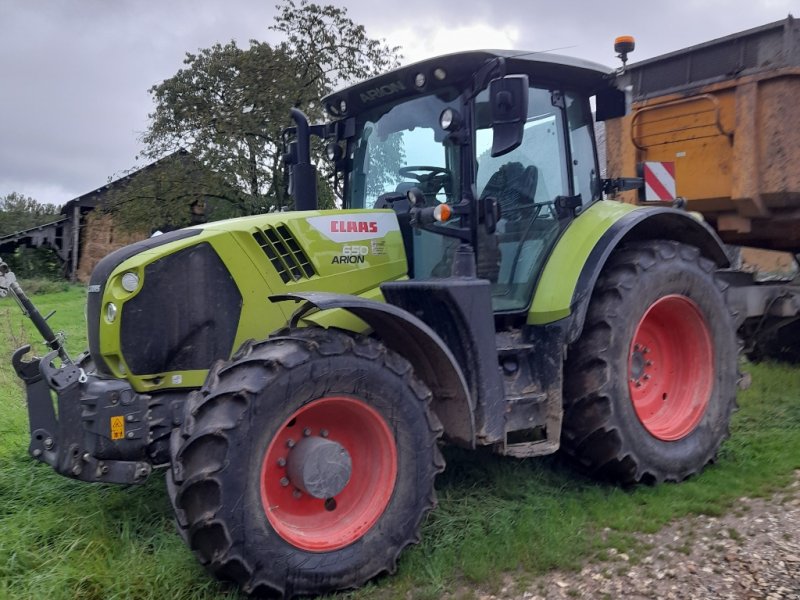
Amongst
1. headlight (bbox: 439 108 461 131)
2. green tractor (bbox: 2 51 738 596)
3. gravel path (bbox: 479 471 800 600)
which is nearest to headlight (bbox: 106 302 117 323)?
green tractor (bbox: 2 51 738 596)

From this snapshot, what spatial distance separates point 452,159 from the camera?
4.05 metres

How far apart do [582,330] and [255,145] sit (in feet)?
56.4

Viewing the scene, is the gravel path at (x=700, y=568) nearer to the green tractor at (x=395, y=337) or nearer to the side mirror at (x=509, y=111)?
the green tractor at (x=395, y=337)

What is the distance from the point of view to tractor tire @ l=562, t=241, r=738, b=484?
4.12 meters

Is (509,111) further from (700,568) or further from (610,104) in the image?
(700,568)

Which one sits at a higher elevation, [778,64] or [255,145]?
[255,145]

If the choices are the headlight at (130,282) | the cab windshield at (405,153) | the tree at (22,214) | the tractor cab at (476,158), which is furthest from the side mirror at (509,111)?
the tree at (22,214)

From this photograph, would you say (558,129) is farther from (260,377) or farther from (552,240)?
(260,377)

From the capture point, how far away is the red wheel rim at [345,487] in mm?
3145

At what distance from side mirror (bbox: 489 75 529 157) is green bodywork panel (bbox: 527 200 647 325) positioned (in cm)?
91

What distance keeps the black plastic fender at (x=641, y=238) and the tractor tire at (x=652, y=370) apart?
0.15 meters

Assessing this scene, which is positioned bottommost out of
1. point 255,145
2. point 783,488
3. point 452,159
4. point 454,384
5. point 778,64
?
point 783,488

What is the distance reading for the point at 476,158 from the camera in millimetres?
4000

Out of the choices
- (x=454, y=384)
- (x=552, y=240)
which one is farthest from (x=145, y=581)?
(x=552, y=240)
